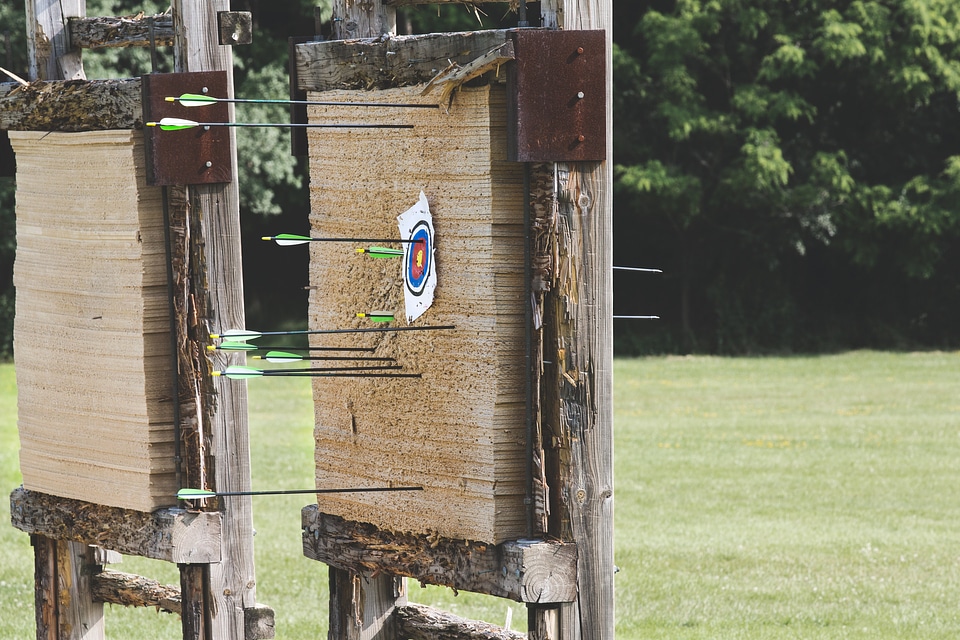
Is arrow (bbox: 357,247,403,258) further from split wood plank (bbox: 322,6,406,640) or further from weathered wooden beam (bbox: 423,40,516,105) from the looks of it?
split wood plank (bbox: 322,6,406,640)

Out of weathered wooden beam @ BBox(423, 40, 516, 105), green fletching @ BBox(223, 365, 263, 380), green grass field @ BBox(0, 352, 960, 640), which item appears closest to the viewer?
weathered wooden beam @ BBox(423, 40, 516, 105)

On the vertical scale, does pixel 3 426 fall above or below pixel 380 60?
below

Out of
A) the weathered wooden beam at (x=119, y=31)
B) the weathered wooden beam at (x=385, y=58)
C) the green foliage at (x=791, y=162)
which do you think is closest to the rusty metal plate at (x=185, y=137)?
the weathered wooden beam at (x=119, y=31)

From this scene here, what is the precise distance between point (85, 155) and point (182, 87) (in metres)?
0.46

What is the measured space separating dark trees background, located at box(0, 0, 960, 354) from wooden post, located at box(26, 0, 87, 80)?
1687cm

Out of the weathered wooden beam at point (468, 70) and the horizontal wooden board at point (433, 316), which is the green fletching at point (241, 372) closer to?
the horizontal wooden board at point (433, 316)

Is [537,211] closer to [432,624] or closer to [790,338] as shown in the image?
[432,624]

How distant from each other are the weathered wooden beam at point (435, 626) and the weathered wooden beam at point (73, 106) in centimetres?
177

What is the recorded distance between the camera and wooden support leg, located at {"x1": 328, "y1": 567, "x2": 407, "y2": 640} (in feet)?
12.7

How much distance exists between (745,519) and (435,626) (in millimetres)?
6255

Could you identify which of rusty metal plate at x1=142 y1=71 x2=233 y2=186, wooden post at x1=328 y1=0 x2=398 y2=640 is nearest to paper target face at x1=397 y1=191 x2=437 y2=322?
wooden post at x1=328 y1=0 x2=398 y2=640

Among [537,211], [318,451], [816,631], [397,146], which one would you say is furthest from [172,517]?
[816,631]

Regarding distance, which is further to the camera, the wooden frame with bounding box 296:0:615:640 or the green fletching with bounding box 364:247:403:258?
the green fletching with bounding box 364:247:403:258

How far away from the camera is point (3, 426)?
47.4ft
